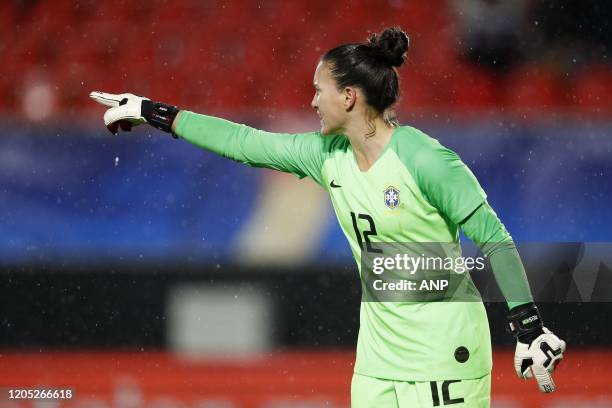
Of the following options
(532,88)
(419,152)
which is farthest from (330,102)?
(532,88)

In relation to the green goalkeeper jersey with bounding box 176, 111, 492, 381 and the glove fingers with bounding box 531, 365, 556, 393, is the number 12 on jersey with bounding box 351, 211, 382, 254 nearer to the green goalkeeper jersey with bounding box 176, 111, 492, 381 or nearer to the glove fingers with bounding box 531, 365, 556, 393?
the green goalkeeper jersey with bounding box 176, 111, 492, 381

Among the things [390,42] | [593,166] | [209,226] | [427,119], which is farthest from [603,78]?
[390,42]

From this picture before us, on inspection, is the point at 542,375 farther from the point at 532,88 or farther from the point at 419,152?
the point at 532,88

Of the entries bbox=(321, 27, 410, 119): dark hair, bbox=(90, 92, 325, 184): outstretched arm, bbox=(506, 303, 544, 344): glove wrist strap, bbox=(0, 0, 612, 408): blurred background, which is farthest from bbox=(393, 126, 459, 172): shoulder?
bbox=(0, 0, 612, 408): blurred background

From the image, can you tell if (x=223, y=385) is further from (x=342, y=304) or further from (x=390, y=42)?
(x=390, y=42)

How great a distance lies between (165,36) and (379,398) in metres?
4.50

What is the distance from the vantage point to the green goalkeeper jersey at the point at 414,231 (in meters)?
2.21

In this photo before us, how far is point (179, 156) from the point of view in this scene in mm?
5613

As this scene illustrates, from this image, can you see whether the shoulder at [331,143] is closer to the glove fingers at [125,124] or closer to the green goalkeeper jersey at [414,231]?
the green goalkeeper jersey at [414,231]

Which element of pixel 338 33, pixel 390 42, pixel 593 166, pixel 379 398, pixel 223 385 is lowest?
pixel 379 398

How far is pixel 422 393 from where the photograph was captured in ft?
7.39

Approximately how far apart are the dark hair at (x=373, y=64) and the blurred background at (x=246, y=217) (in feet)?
9.11

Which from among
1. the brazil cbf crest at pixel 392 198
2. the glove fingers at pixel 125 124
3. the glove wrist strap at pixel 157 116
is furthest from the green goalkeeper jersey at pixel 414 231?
the glove fingers at pixel 125 124

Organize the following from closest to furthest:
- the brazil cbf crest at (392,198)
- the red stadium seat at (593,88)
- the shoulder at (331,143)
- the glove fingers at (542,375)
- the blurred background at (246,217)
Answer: the glove fingers at (542,375)
the brazil cbf crest at (392,198)
the shoulder at (331,143)
the blurred background at (246,217)
the red stadium seat at (593,88)
